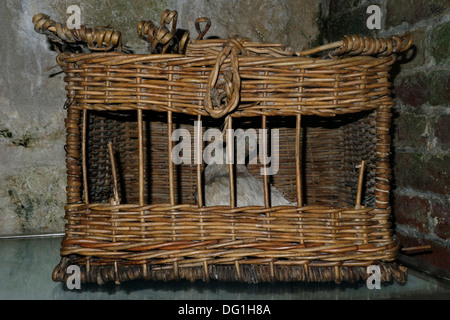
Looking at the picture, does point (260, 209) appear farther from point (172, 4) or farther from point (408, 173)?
point (172, 4)

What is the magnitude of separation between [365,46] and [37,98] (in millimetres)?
1074

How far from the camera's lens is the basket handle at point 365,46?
0.74 meters

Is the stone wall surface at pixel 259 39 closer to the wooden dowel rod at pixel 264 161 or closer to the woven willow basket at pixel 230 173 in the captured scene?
the woven willow basket at pixel 230 173

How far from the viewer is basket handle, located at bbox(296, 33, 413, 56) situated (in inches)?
29.2

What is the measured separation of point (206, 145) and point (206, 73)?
2.08ft

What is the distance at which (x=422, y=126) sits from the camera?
3.49ft

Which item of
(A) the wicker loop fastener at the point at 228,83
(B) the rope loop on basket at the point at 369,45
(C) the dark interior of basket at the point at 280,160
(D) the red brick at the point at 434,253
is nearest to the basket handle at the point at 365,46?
(B) the rope loop on basket at the point at 369,45

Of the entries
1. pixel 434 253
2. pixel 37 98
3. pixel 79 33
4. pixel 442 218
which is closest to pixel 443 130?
pixel 442 218

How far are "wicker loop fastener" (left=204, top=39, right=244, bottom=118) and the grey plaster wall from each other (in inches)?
27.4

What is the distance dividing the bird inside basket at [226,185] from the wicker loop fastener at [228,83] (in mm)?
234

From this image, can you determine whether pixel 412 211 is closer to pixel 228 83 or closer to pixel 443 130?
pixel 443 130

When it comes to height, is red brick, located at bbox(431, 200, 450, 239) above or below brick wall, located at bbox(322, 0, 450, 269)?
below

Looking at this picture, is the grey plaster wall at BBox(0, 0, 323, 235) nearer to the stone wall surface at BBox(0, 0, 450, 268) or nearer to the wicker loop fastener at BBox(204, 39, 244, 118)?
the stone wall surface at BBox(0, 0, 450, 268)

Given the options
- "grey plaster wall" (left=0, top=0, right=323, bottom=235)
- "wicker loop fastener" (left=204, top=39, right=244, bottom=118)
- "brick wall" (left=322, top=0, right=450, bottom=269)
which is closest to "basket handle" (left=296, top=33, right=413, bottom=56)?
"wicker loop fastener" (left=204, top=39, right=244, bottom=118)
